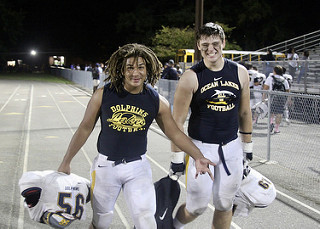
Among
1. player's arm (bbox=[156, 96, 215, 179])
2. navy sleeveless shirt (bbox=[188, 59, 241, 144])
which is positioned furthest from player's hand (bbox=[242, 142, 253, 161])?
player's arm (bbox=[156, 96, 215, 179])

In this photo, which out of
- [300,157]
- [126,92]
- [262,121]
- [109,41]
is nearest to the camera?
[126,92]

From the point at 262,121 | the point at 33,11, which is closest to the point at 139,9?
the point at 33,11

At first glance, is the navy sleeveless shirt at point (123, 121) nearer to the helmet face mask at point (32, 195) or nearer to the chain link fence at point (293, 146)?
the helmet face mask at point (32, 195)

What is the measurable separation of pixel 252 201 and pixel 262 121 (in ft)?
19.8

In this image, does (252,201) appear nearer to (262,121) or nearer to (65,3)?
(262,121)

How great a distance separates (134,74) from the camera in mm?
3547

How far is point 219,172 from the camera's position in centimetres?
408

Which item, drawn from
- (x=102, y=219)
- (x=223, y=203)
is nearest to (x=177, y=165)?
(x=223, y=203)

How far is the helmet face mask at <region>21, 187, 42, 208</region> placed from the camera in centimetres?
343

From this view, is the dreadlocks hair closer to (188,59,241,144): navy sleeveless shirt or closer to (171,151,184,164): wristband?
(188,59,241,144): navy sleeveless shirt

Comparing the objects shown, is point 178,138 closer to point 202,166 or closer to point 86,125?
point 202,166

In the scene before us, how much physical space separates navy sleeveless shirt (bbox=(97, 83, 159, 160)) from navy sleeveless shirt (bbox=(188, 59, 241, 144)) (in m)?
0.62

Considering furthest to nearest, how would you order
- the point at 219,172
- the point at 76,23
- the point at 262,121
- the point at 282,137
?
the point at 76,23 < the point at 262,121 < the point at 282,137 < the point at 219,172

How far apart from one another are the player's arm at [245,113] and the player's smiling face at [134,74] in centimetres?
103
